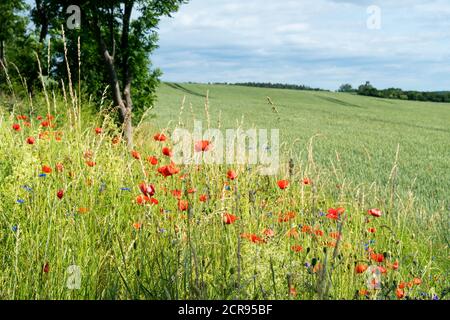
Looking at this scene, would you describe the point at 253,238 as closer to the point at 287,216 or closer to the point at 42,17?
the point at 287,216

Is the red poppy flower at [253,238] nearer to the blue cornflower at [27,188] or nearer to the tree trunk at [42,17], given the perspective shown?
the blue cornflower at [27,188]

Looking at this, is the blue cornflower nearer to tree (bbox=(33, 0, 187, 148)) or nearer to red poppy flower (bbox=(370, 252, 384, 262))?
red poppy flower (bbox=(370, 252, 384, 262))

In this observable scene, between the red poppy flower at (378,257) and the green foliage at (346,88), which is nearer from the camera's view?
the red poppy flower at (378,257)

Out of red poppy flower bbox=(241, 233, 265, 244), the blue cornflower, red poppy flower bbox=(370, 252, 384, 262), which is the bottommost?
red poppy flower bbox=(370, 252, 384, 262)

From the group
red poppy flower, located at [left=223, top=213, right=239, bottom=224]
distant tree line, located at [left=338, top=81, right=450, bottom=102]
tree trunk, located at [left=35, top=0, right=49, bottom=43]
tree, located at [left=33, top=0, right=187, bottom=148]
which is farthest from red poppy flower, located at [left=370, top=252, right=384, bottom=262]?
distant tree line, located at [left=338, top=81, right=450, bottom=102]

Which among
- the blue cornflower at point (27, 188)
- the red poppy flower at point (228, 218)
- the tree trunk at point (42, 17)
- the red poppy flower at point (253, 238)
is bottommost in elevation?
the red poppy flower at point (253, 238)

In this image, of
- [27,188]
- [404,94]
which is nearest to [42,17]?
[27,188]

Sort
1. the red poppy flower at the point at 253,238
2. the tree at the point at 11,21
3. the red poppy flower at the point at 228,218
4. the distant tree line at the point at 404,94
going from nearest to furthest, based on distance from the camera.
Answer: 1. the red poppy flower at the point at 228,218
2. the red poppy flower at the point at 253,238
3. the tree at the point at 11,21
4. the distant tree line at the point at 404,94

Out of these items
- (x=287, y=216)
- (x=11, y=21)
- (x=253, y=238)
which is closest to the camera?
(x=253, y=238)

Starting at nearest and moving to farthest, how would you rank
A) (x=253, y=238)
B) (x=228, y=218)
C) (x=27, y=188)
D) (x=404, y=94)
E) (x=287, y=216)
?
(x=228, y=218), (x=253, y=238), (x=27, y=188), (x=287, y=216), (x=404, y=94)

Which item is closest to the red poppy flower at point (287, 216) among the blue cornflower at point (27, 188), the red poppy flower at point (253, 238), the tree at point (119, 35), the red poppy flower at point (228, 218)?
the red poppy flower at point (253, 238)

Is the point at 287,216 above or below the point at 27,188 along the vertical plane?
below

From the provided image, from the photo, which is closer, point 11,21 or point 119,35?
point 119,35
